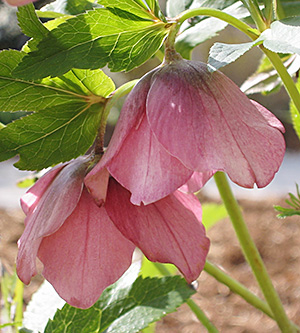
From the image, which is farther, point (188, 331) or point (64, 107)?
point (188, 331)

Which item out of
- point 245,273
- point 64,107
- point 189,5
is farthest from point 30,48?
point 245,273

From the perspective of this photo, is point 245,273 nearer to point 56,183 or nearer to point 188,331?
point 188,331

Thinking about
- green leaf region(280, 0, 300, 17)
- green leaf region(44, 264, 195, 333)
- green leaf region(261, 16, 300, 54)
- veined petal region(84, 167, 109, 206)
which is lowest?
green leaf region(44, 264, 195, 333)

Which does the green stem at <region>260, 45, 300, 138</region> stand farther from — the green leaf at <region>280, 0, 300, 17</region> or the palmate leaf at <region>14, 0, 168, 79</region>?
the green leaf at <region>280, 0, 300, 17</region>

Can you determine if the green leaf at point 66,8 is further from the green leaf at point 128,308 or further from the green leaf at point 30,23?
the green leaf at point 128,308

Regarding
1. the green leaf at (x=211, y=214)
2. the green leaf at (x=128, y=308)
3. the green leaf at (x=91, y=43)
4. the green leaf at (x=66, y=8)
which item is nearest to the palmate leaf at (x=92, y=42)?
the green leaf at (x=91, y=43)

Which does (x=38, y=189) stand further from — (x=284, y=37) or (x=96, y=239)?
(x=284, y=37)

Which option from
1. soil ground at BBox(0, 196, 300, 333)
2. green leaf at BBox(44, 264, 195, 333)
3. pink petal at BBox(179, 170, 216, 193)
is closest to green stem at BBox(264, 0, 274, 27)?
pink petal at BBox(179, 170, 216, 193)
